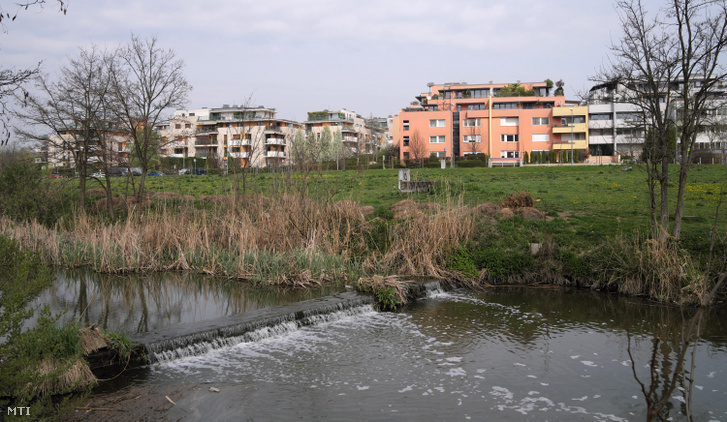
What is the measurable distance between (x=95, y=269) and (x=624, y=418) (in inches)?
433

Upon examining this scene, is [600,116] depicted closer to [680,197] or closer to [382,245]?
[680,197]

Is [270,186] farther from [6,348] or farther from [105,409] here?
[6,348]

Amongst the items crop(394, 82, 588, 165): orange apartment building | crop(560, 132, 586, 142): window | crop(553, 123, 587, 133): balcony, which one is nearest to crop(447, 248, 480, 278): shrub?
crop(394, 82, 588, 165): orange apartment building

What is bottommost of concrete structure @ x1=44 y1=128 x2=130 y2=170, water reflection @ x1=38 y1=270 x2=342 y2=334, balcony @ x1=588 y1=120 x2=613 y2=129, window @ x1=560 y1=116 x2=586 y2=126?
water reflection @ x1=38 y1=270 x2=342 y2=334

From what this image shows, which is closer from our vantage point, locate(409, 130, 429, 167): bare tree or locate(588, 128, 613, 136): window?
locate(409, 130, 429, 167): bare tree

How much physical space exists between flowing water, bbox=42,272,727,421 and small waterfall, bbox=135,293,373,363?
0.05m

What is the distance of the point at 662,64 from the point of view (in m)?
11.0

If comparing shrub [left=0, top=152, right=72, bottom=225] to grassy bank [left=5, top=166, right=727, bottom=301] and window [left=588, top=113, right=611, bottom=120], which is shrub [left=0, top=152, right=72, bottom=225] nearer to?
grassy bank [left=5, top=166, right=727, bottom=301]

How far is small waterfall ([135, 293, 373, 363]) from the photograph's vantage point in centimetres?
720

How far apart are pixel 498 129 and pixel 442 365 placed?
57.1 meters

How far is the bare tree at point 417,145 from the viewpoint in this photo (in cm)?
5766

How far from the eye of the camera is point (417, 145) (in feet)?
195

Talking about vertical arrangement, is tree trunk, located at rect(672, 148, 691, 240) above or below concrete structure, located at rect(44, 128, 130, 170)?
below

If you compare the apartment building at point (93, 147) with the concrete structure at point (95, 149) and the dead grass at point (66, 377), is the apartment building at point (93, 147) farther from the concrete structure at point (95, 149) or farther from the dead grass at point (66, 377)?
Result: the dead grass at point (66, 377)
